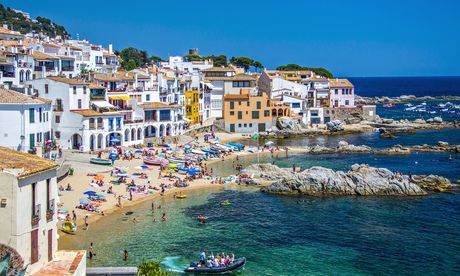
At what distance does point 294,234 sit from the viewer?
41.5 meters

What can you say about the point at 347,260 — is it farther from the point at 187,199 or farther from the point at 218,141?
the point at 218,141

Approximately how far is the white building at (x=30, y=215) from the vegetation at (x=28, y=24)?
12997cm

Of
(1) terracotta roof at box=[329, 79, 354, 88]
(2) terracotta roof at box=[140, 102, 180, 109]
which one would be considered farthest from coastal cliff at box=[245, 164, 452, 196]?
(1) terracotta roof at box=[329, 79, 354, 88]

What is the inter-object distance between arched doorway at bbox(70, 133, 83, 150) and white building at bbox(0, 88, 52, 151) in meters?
13.4

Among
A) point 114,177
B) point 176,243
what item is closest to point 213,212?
point 176,243

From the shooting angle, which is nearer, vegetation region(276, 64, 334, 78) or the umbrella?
the umbrella

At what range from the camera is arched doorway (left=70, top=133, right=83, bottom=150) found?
66.2m

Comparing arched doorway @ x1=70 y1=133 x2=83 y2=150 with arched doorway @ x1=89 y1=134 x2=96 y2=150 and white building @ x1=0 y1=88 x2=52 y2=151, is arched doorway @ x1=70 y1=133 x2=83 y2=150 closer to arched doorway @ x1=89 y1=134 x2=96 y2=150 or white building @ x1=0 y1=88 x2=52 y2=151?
arched doorway @ x1=89 y1=134 x2=96 y2=150

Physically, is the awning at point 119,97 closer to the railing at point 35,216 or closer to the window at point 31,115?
the window at point 31,115

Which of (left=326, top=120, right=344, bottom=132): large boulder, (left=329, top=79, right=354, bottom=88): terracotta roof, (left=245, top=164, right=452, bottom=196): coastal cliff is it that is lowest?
(left=245, top=164, right=452, bottom=196): coastal cliff

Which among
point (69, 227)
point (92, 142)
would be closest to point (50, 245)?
point (69, 227)

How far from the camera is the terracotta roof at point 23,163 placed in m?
18.2

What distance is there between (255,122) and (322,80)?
24365 millimetres

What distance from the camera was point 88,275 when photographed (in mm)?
25734
